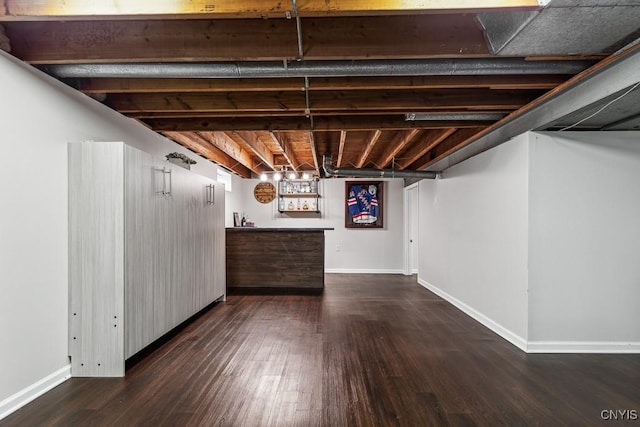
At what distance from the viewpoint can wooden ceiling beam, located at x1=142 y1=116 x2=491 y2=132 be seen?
339 centimetres

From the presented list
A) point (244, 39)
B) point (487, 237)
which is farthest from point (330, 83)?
point (487, 237)

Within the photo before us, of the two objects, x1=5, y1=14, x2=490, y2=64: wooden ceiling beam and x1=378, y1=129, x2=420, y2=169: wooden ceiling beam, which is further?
x1=378, y1=129, x2=420, y2=169: wooden ceiling beam

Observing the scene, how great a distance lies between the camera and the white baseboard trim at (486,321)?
3036mm

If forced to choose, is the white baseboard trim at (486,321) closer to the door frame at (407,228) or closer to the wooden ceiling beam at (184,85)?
the door frame at (407,228)

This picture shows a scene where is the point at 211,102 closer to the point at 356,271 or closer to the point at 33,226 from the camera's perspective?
the point at 33,226

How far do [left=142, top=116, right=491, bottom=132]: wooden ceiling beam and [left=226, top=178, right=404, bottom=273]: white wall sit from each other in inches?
141

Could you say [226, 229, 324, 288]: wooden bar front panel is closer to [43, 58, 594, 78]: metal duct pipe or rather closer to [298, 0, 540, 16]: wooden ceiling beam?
[43, 58, 594, 78]: metal duct pipe

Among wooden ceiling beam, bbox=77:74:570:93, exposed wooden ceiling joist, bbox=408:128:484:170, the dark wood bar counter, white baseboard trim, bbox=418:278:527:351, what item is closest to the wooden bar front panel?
the dark wood bar counter

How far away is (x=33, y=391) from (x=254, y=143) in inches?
145

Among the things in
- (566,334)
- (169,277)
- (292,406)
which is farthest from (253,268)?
(566,334)

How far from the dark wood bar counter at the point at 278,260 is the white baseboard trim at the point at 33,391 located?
10.6 ft

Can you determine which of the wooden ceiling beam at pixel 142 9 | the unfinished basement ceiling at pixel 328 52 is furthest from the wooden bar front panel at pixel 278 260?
the wooden ceiling beam at pixel 142 9

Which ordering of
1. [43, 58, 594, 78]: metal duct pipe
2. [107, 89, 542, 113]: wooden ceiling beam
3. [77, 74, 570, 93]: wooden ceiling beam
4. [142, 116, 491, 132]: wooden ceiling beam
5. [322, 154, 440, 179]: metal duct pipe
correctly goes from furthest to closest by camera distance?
[322, 154, 440, 179]: metal duct pipe, [142, 116, 491, 132]: wooden ceiling beam, [107, 89, 542, 113]: wooden ceiling beam, [77, 74, 570, 93]: wooden ceiling beam, [43, 58, 594, 78]: metal duct pipe

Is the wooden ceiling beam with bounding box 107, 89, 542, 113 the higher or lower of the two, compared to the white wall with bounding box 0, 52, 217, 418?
higher
